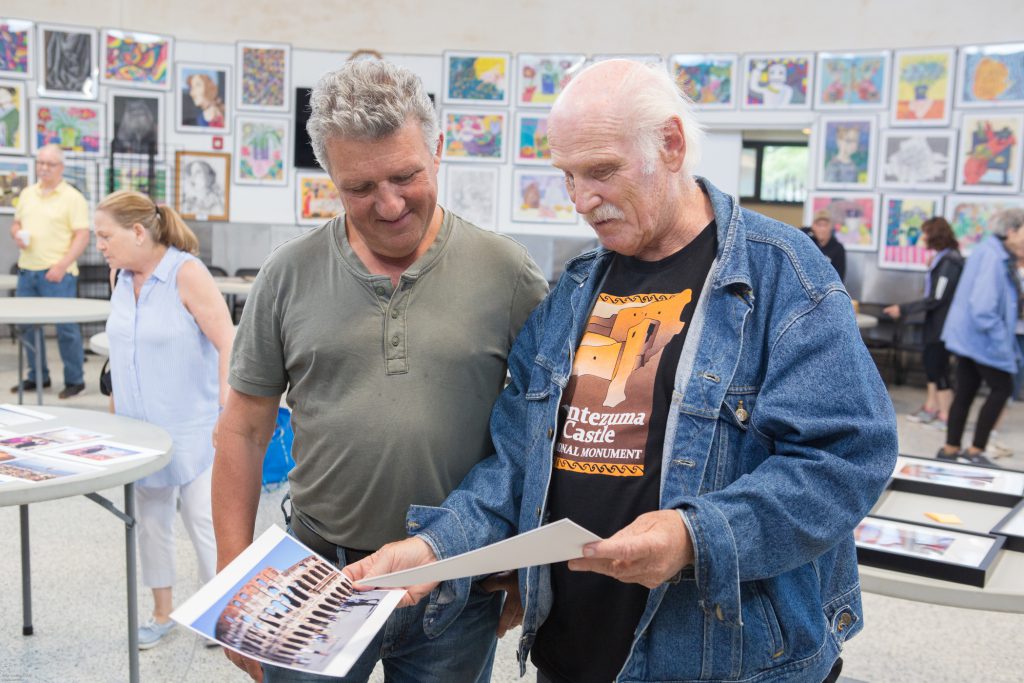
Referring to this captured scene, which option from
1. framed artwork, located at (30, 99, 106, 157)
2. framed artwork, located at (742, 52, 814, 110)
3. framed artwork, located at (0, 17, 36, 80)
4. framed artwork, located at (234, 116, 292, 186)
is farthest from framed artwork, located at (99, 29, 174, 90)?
framed artwork, located at (742, 52, 814, 110)

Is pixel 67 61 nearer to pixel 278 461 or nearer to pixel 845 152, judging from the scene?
pixel 278 461

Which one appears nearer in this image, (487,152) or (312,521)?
(312,521)

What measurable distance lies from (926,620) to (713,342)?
330cm

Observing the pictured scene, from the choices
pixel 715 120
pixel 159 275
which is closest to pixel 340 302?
pixel 159 275

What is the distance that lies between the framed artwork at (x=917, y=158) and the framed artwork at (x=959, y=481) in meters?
7.61

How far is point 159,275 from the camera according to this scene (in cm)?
344

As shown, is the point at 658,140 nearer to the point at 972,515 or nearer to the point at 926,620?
the point at 972,515

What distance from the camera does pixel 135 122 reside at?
1041cm

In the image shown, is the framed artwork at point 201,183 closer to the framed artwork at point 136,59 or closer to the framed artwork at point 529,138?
the framed artwork at point 136,59

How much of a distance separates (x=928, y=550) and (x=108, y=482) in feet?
6.52

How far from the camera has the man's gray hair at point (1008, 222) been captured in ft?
19.3

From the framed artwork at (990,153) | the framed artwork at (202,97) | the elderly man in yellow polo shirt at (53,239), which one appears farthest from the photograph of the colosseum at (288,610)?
the framed artwork at (202,97)

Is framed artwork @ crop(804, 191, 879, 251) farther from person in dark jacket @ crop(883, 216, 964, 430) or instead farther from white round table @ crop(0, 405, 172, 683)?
white round table @ crop(0, 405, 172, 683)

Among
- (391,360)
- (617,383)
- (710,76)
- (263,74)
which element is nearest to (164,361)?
(391,360)
